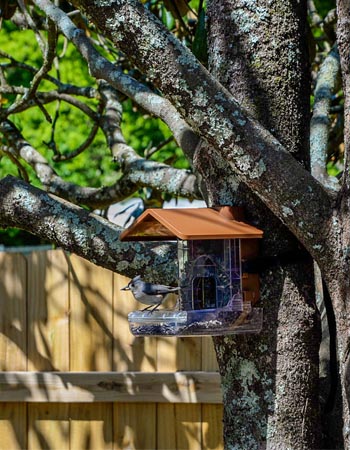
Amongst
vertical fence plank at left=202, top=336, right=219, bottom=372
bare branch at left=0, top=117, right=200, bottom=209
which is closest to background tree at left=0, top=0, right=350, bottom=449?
Answer: bare branch at left=0, top=117, right=200, bottom=209

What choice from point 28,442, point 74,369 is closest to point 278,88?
point 74,369

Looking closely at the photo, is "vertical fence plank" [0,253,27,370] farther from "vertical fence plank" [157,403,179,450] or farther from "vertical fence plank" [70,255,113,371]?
"vertical fence plank" [157,403,179,450]

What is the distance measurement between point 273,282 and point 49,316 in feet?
8.67

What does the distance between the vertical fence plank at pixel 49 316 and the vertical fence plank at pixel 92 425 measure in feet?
0.76

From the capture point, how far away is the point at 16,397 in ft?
14.6

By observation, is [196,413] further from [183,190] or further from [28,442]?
[183,190]

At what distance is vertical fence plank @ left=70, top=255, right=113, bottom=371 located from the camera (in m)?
4.40

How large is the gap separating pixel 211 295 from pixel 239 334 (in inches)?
7.4

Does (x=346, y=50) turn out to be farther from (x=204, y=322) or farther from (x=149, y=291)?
(x=149, y=291)

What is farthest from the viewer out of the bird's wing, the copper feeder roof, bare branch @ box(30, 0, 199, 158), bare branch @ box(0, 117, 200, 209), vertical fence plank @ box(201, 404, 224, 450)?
vertical fence plank @ box(201, 404, 224, 450)

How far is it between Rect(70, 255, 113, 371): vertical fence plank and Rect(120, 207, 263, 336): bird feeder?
2.25m

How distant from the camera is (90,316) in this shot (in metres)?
4.44

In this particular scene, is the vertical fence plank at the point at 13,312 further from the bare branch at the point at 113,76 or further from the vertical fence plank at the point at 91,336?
the bare branch at the point at 113,76

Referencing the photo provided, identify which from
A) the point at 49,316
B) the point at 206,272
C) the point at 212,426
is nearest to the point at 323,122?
the point at 206,272
